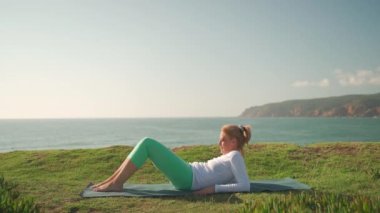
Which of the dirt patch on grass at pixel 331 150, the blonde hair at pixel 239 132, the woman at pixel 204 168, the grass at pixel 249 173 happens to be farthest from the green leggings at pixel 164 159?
the dirt patch on grass at pixel 331 150

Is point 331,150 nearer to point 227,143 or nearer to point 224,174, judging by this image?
point 224,174

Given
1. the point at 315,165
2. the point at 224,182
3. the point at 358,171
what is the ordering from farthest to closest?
the point at 315,165 < the point at 358,171 < the point at 224,182

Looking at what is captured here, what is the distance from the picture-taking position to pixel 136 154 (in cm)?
677

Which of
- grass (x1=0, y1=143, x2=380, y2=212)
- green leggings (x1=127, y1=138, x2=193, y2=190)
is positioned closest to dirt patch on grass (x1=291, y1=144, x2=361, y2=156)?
grass (x1=0, y1=143, x2=380, y2=212)

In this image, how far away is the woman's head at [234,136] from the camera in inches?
277

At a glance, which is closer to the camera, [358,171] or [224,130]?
[224,130]

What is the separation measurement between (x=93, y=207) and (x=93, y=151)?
844 centimetres

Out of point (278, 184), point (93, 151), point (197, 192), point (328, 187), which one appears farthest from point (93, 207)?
point (93, 151)

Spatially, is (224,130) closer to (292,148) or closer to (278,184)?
(278,184)

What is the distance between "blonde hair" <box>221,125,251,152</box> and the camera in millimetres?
7012

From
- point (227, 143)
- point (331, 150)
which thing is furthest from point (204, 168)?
point (331, 150)

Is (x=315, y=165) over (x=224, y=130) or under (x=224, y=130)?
under

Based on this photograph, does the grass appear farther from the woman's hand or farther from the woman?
the woman

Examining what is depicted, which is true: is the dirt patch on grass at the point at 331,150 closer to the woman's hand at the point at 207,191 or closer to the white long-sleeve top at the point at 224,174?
the white long-sleeve top at the point at 224,174
